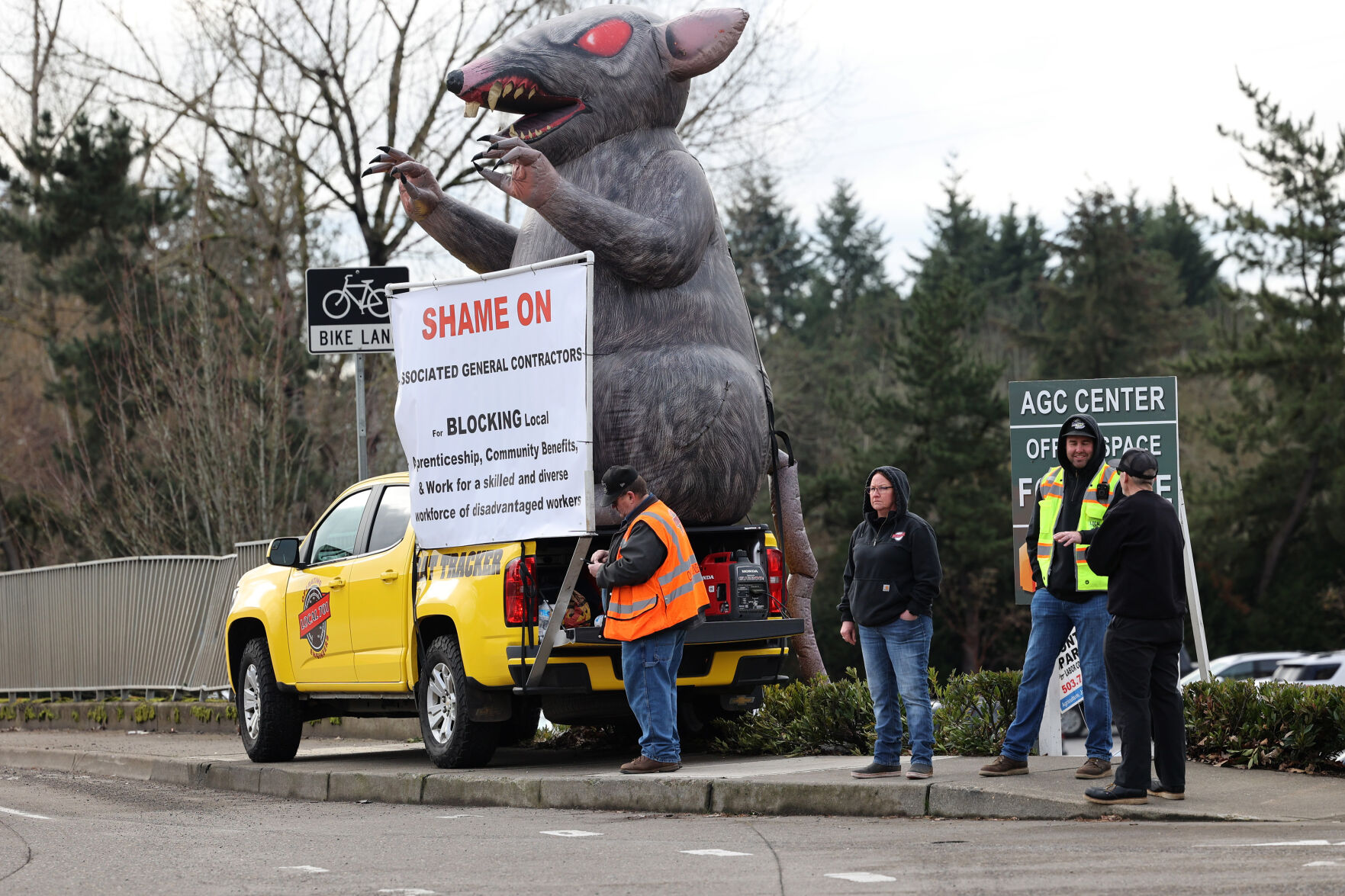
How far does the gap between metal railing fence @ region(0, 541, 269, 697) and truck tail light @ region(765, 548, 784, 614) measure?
19.2 feet

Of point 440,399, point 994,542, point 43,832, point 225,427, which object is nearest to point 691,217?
point 440,399

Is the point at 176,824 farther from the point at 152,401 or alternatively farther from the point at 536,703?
the point at 152,401

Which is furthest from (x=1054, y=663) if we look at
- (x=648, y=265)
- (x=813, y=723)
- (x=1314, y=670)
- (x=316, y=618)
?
(x=1314, y=670)

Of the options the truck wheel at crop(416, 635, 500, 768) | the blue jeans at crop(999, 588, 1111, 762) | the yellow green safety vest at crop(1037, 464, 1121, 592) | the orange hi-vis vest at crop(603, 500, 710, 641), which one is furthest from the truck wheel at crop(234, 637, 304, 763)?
the yellow green safety vest at crop(1037, 464, 1121, 592)

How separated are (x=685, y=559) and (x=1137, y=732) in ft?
8.46

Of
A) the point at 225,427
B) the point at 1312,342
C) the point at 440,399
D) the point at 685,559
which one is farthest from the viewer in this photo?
the point at 1312,342

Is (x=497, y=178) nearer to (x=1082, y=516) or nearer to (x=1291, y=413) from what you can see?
(x=1082, y=516)

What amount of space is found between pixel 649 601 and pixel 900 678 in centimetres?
133

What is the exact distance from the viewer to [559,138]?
1024 centimetres

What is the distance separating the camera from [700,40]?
10.2 m

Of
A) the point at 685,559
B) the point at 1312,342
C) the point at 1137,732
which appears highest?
the point at 1312,342

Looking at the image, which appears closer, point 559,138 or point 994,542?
point 559,138

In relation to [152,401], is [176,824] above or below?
below

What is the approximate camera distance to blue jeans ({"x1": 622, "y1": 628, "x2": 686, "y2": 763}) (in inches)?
354
